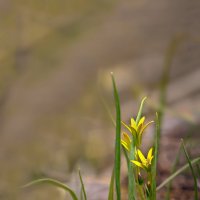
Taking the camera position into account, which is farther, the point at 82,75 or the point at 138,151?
the point at 82,75

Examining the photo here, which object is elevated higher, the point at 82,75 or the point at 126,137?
the point at 82,75

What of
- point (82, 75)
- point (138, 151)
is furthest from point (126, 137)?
point (82, 75)

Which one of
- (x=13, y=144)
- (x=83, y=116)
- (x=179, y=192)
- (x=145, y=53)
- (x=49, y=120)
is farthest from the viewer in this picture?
(x=145, y=53)

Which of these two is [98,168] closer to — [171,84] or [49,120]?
[49,120]

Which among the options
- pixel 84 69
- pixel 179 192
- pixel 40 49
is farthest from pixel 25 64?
pixel 179 192

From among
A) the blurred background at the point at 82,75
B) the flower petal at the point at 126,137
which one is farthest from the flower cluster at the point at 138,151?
the blurred background at the point at 82,75

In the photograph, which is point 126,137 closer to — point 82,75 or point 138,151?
point 138,151

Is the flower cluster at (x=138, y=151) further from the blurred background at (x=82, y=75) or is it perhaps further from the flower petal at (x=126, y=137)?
the blurred background at (x=82, y=75)

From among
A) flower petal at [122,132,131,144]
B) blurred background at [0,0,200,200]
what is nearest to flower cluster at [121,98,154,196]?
flower petal at [122,132,131,144]
